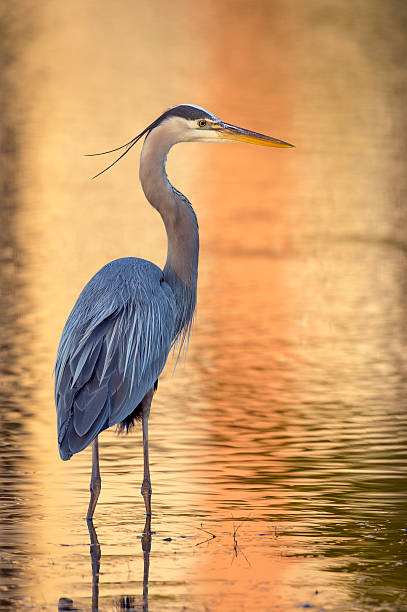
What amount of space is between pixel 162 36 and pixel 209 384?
121ft

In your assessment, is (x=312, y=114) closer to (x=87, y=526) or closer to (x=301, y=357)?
(x=301, y=357)

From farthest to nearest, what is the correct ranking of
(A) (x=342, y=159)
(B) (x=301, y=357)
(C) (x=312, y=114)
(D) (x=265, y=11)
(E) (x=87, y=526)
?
(D) (x=265, y=11) < (C) (x=312, y=114) < (A) (x=342, y=159) < (B) (x=301, y=357) < (E) (x=87, y=526)

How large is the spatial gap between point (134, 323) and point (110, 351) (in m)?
0.26

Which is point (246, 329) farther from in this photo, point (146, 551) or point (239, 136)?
point (146, 551)

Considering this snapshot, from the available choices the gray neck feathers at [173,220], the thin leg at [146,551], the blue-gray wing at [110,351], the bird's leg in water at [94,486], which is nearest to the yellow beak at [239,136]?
the gray neck feathers at [173,220]

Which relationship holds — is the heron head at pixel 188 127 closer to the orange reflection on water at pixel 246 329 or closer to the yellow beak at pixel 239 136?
the yellow beak at pixel 239 136

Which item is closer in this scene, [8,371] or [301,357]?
[8,371]

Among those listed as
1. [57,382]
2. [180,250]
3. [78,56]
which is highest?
[78,56]

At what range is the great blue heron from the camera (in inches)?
292

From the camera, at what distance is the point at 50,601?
6070mm

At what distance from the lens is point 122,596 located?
243 inches

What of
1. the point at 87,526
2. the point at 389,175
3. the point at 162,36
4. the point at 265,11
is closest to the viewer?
the point at 87,526

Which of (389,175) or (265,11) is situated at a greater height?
(265,11)

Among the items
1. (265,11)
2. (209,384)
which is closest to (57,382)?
(209,384)
